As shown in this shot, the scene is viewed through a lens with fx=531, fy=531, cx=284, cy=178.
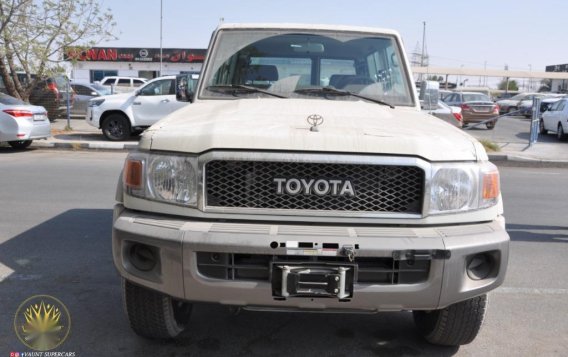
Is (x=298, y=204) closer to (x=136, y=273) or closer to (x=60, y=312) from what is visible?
(x=136, y=273)

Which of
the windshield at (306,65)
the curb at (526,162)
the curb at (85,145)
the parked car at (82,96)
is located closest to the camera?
the windshield at (306,65)

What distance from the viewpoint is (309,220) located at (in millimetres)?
2732

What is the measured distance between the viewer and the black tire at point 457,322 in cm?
299

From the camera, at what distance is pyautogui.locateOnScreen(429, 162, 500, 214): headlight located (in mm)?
2742

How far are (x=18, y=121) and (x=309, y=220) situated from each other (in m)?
11.4

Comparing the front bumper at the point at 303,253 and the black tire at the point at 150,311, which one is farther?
the black tire at the point at 150,311

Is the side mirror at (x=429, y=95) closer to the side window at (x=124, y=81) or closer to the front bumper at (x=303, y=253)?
the front bumper at (x=303, y=253)

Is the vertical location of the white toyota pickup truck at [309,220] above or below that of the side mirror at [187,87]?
below

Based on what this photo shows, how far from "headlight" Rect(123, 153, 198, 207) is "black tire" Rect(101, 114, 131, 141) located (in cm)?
1255

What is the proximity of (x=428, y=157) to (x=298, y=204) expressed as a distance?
0.71 meters

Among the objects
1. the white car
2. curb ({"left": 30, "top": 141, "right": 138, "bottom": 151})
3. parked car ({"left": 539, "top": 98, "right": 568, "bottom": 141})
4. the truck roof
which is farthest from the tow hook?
parked car ({"left": 539, "top": 98, "right": 568, "bottom": 141})
